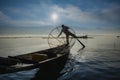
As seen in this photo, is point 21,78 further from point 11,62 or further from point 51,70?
point 51,70

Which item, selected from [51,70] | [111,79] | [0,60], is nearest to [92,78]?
[111,79]

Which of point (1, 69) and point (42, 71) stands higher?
point (1, 69)

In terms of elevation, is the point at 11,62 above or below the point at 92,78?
above

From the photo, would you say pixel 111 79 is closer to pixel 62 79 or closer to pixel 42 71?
pixel 62 79

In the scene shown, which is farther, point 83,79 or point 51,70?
point 51,70

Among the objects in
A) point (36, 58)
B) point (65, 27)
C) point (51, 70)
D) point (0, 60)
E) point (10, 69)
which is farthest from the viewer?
point (65, 27)

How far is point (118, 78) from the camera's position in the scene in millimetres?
13086

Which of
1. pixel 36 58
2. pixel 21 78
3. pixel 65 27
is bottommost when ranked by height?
pixel 21 78

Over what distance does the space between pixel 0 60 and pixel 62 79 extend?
6540 mm

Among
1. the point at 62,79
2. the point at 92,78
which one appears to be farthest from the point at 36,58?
the point at 92,78

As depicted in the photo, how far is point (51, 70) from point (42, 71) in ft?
4.10

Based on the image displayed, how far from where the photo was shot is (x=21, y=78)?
44.8 ft

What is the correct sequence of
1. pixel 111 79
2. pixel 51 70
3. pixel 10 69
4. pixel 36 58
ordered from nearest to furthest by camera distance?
pixel 10 69 → pixel 111 79 → pixel 36 58 → pixel 51 70

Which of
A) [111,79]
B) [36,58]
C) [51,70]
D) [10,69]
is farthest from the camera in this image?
[51,70]
